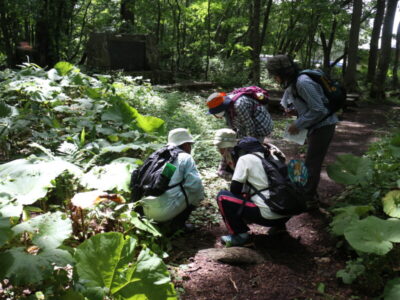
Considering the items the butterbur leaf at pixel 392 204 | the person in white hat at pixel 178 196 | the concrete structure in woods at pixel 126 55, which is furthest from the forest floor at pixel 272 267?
the concrete structure in woods at pixel 126 55

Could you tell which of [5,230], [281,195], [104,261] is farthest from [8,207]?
[281,195]

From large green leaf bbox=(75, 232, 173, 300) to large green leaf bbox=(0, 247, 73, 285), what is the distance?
6.0 inches

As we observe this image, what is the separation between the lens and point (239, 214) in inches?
136

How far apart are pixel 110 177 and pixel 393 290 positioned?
2.41m

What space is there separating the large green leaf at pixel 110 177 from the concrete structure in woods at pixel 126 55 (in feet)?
30.2

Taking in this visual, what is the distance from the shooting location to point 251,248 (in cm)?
354

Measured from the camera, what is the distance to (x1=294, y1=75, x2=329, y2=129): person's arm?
387cm

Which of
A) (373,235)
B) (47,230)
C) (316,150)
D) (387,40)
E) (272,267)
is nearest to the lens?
(47,230)

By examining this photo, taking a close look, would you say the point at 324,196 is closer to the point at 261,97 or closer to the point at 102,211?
the point at 261,97

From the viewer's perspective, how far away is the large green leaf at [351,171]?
393 cm

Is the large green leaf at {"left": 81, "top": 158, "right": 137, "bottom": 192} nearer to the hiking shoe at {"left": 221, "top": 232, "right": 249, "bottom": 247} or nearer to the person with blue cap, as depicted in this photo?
the hiking shoe at {"left": 221, "top": 232, "right": 249, "bottom": 247}

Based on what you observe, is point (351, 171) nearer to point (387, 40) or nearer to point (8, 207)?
point (8, 207)

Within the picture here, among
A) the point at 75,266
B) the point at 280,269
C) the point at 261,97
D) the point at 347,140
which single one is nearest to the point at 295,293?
the point at 280,269

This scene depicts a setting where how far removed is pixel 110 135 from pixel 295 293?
3130 millimetres
